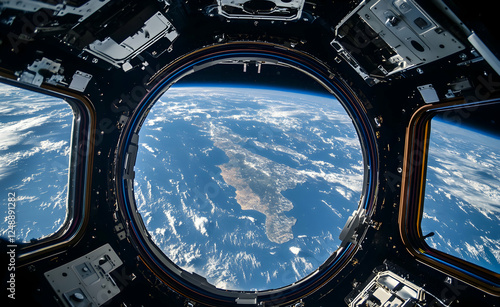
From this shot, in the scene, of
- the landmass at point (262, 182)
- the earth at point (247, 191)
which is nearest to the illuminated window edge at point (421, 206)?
the earth at point (247, 191)

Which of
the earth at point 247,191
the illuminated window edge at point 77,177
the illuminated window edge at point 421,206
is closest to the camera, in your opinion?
the illuminated window edge at point 421,206

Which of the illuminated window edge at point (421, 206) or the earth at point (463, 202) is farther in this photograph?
the earth at point (463, 202)

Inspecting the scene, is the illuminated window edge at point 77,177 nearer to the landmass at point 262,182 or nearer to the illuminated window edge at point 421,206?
the illuminated window edge at point 421,206

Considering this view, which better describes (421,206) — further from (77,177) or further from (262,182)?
(262,182)

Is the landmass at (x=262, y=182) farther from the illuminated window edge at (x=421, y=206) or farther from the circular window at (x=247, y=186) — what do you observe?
the illuminated window edge at (x=421, y=206)

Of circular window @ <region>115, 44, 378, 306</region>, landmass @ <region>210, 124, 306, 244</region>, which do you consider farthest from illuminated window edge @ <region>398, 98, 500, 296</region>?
landmass @ <region>210, 124, 306, 244</region>

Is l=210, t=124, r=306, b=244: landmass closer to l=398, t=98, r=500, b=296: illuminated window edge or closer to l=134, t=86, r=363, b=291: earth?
l=134, t=86, r=363, b=291: earth

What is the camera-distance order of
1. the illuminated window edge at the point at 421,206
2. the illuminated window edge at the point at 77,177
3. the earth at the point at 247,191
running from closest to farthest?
the illuminated window edge at the point at 421,206 < the illuminated window edge at the point at 77,177 < the earth at the point at 247,191
